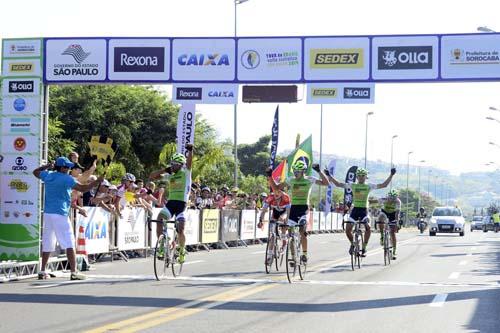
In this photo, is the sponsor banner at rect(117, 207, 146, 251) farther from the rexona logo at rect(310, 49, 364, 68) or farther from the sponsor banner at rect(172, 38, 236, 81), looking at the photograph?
the rexona logo at rect(310, 49, 364, 68)

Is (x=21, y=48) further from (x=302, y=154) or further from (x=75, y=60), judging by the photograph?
(x=302, y=154)

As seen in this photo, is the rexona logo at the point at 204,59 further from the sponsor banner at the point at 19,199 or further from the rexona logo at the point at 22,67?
the sponsor banner at the point at 19,199

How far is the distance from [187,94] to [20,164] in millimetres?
4645

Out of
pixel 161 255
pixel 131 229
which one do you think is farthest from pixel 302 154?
pixel 161 255

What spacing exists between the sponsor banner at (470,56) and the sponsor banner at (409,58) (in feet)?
0.69

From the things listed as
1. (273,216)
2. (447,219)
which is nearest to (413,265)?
(273,216)

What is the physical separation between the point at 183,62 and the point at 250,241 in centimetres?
1745

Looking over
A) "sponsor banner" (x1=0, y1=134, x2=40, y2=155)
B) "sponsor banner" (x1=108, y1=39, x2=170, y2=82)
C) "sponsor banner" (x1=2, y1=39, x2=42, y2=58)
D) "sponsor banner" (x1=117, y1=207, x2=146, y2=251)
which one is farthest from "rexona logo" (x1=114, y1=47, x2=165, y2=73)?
"sponsor banner" (x1=117, y1=207, x2=146, y2=251)

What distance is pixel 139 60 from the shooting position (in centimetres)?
1662

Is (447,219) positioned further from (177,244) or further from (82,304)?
(82,304)

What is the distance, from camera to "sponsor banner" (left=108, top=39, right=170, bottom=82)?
Answer: 16562 millimetres

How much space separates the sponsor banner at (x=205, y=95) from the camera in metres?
18.6

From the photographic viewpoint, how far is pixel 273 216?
683 inches

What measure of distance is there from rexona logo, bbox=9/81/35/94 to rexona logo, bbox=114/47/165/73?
1.80 metres
